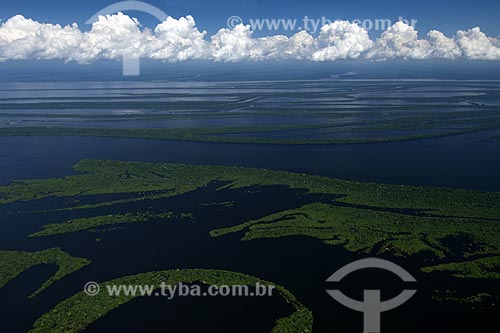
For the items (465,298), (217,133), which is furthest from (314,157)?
(465,298)

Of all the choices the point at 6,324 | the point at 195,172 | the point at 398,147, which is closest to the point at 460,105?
the point at 398,147

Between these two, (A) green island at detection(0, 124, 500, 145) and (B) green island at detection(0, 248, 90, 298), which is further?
(A) green island at detection(0, 124, 500, 145)

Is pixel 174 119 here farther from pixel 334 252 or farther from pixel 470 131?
pixel 334 252

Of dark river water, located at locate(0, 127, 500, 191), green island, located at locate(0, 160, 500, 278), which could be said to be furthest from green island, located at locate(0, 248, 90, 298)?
dark river water, located at locate(0, 127, 500, 191)

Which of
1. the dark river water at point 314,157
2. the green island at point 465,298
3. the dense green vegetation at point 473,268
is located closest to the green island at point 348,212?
the dense green vegetation at point 473,268

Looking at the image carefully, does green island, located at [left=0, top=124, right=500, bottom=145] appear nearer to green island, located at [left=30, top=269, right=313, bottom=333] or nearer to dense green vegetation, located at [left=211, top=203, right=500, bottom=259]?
dense green vegetation, located at [left=211, top=203, right=500, bottom=259]
